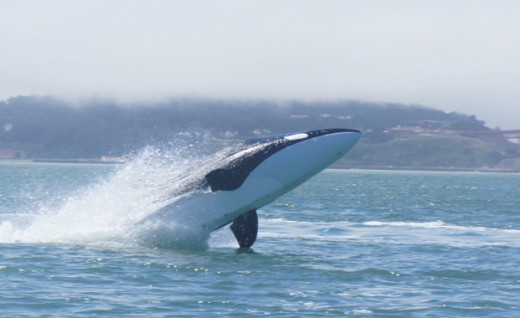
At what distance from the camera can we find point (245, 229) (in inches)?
1618

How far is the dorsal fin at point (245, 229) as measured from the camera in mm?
40688

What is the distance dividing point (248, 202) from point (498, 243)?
42.3 feet

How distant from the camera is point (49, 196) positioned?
95938 mm

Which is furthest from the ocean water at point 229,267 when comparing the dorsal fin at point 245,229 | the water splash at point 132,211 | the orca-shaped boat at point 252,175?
the orca-shaped boat at point 252,175

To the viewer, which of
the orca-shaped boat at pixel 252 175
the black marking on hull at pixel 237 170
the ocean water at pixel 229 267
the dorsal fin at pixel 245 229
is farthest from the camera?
the dorsal fin at pixel 245 229

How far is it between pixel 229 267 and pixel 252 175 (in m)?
4.62

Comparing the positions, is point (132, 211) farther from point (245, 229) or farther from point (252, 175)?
point (252, 175)

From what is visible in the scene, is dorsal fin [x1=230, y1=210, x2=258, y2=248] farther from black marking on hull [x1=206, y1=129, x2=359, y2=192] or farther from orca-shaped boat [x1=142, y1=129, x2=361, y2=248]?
black marking on hull [x1=206, y1=129, x2=359, y2=192]

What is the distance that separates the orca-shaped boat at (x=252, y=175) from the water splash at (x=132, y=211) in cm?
38

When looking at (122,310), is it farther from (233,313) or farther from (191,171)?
(191,171)

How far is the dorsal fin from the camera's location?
4069cm

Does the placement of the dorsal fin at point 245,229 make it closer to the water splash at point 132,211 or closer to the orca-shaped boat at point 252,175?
the orca-shaped boat at point 252,175

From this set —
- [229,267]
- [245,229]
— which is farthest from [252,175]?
[229,267]

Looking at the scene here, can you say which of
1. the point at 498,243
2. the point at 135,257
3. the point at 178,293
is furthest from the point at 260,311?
the point at 498,243
